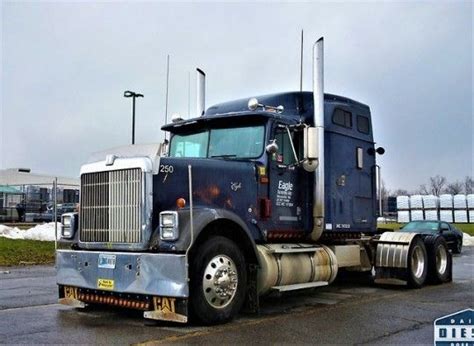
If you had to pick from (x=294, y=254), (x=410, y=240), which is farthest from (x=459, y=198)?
(x=294, y=254)

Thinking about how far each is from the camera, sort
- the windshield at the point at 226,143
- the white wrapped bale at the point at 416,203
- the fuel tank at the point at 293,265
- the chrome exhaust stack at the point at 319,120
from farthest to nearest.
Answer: the white wrapped bale at the point at 416,203 → the chrome exhaust stack at the point at 319,120 → the windshield at the point at 226,143 → the fuel tank at the point at 293,265

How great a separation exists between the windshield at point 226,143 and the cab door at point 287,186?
0.96ft

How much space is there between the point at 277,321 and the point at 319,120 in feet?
11.9

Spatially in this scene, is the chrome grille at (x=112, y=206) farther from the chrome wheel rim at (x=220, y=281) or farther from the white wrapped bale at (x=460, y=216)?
the white wrapped bale at (x=460, y=216)

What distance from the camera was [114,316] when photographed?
8.38m

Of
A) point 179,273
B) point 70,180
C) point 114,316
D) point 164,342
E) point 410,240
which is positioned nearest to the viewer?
point 164,342

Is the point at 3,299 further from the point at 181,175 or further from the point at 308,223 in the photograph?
the point at 308,223

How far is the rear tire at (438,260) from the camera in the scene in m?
12.8

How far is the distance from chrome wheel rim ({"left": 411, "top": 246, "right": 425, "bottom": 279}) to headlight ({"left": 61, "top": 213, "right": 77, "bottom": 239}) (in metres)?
7.16

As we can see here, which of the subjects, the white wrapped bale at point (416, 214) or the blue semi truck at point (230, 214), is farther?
the white wrapped bale at point (416, 214)

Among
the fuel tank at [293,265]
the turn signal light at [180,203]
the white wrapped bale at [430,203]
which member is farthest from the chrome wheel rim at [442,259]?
the white wrapped bale at [430,203]

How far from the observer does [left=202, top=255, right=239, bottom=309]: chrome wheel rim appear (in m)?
7.46

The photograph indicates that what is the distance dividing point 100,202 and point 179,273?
181cm

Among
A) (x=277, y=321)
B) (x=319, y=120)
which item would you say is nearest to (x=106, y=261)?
(x=277, y=321)
